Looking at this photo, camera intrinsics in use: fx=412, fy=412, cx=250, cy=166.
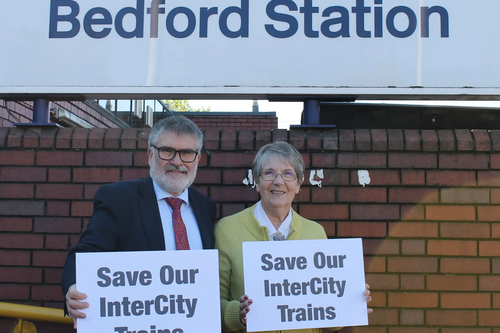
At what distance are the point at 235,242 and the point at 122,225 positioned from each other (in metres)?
0.54

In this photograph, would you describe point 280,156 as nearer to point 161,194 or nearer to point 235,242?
point 235,242

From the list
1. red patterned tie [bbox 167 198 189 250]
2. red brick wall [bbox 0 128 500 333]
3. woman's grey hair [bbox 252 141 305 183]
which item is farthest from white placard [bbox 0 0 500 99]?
red patterned tie [bbox 167 198 189 250]

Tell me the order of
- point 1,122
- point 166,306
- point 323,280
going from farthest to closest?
point 1,122
point 323,280
point 166,306

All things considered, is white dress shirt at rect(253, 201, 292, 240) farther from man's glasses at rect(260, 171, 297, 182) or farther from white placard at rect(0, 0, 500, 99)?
white placard at rect(0, 0, 500, 99)

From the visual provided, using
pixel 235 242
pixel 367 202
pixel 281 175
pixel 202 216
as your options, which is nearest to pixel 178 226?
pixel 202 216

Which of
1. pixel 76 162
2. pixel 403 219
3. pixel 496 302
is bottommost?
pixel 496 302

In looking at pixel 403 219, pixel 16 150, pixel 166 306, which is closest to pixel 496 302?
pixel 403 219

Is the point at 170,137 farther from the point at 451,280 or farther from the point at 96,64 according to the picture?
the point at 451,280

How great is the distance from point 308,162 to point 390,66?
2.79ft

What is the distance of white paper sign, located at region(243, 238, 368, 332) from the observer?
74.3 inches

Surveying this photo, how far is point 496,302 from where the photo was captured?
104 inches

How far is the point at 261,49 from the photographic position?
109 inches

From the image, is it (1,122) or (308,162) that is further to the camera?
(1,122)

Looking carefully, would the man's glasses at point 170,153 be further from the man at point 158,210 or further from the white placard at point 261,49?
the white placard at point 261,49
